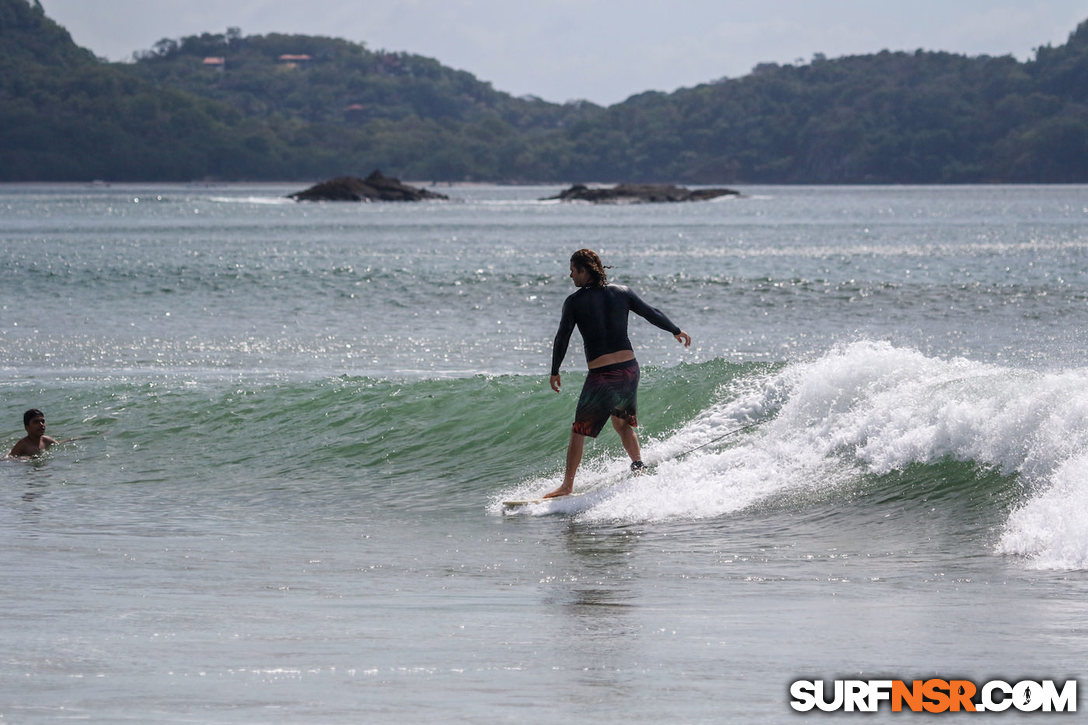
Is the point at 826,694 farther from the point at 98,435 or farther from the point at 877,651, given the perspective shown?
the point at 98,435

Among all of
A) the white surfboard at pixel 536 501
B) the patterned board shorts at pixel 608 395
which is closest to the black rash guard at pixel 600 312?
the patterned board shorts at pixel 608 395

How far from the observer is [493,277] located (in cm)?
4384

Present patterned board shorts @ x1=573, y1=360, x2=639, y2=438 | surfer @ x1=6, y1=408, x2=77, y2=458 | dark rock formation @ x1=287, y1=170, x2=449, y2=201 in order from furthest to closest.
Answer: dark rock formation @ x1=287, y1=170, x2=449, y2=201
surfer @ x1=6, y1=408, x2=77, y2=458
patterned board shorts @ x1=573, y1=360, x2=639, y2=438

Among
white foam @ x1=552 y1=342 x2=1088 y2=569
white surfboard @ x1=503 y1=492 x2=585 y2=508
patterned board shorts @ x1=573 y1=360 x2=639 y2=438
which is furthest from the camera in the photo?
white surfboard @ x1=503 y1=492 x2=585 y2=508

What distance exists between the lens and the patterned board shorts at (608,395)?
10.2 m

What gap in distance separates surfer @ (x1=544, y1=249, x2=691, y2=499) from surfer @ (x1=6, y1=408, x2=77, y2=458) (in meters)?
5.99

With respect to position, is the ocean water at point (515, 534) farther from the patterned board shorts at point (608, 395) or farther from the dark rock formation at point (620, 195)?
the dark rock formation at point (620, 195)

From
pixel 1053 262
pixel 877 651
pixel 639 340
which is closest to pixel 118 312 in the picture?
pixel 639 340

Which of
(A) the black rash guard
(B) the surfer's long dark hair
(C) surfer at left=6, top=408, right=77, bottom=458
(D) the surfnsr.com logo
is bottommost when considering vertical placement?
(C) surfer at left=6, top=408, right=77, bottom=458

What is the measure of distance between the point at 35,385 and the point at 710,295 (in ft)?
74.6

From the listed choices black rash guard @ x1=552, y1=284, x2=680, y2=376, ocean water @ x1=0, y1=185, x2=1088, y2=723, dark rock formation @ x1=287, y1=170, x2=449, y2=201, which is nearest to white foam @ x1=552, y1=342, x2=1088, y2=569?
ocean water @ x1=0, y1=185, x2=1088, y2=723

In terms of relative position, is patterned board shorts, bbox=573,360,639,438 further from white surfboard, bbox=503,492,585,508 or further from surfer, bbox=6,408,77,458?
surfer, bbox=6,408,77,458

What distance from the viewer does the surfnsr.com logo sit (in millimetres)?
5285

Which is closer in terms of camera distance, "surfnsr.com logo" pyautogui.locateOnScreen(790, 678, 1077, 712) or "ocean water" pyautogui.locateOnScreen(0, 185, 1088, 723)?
"surfnsr.com logo" pyautogui.locateOnScreen(790, 678, 1077, 712)
